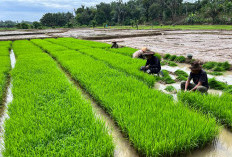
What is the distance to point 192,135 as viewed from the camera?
77.8 inches

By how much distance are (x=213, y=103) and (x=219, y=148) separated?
2.59 feet

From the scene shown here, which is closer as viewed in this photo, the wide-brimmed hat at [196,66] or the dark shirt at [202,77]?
the wide-brimmed hat at [196,66]

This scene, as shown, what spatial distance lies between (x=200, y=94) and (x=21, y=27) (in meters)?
55.8

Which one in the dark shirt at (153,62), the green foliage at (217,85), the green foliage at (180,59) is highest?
the dark shirt at (153,62)

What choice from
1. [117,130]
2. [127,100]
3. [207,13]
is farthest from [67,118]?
[207,13]

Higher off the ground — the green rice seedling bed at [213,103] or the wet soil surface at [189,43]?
the wet soil surface at [189,43]

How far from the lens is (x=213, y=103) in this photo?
2641mm

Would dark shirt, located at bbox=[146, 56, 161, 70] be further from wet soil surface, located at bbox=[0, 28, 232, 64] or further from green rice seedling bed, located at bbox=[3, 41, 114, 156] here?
wet soil surface, located at bbox=[0, 28, 232, 64]

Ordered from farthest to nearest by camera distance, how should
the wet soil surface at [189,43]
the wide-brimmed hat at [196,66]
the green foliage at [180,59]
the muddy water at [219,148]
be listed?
the wet soil surface at [189,43]
the green foliage at [180,59]
the wide-brimmed hat at [196,66]
the muddy water at [219,148]

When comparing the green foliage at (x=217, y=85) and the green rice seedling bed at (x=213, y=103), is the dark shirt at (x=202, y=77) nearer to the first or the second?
the green rice seedling bed at (x=213, y=103)

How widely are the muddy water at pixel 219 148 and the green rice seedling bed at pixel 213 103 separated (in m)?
0.25

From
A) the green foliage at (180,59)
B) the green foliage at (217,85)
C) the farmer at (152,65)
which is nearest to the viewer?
the green foliage at (217,85)

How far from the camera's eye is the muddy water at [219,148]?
6.56 ft

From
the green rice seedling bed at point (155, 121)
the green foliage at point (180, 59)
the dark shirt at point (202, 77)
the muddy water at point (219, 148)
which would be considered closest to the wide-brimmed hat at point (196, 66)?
the dark shirt at point (202, 77)
